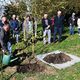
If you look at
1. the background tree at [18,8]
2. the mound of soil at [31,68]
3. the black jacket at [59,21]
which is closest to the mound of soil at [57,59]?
the mound of soil at [31,68]

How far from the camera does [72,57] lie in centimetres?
508

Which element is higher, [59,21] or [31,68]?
[59,21]

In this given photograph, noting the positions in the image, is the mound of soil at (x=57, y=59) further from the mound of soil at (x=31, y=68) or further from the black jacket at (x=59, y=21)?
the black jacket at (x=59, y=21)

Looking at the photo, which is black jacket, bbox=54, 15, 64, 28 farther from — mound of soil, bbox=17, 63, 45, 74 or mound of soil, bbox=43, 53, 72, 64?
mound of soil, bbox=17, 63, 45, 74

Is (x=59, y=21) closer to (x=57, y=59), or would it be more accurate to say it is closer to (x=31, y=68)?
(x=57, y=59)

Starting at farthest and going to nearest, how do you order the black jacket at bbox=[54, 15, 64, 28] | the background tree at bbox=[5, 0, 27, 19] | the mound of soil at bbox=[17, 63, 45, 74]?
the background tree at bbox=[5, 0, 27, 19]
the black jacket at bbox=[54, 15, 64, 28]
the mound of soil at bbox=[17, 63, 45, 74]

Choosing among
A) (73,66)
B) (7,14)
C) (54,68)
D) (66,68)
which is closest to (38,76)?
(54,68)

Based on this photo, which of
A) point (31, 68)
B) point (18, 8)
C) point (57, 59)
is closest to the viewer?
point (31, 68)

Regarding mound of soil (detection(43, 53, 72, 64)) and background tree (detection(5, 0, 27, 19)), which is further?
background tree (detection(5, 0, 27, 19))

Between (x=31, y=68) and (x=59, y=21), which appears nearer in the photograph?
(x=31, y=68)

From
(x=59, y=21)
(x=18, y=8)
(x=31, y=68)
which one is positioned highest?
(x=18, y=8)

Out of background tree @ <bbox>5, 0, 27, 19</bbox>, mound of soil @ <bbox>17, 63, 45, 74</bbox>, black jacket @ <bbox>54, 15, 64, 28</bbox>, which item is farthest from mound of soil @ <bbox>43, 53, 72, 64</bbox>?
background tree @ <bbox>5, 0, 27, 19</bbox>

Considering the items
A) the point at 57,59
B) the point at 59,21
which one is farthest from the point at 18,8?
the point at 57,59

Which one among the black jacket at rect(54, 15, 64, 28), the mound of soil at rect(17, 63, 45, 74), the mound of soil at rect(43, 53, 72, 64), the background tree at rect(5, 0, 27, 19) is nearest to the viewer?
the mound of soil at rect(17, 63, 45, 74)
